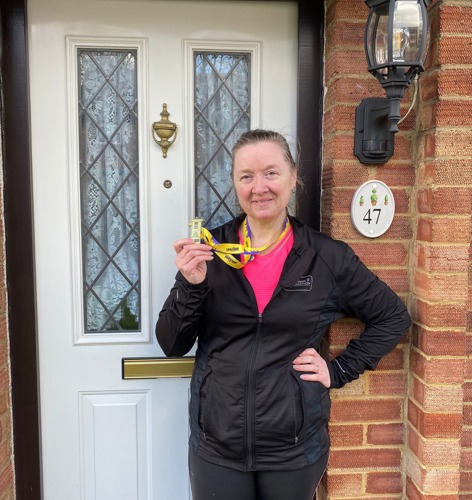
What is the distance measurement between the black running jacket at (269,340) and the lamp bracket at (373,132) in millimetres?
378

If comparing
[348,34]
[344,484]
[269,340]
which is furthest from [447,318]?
[348,34]

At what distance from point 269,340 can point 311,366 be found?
176mm

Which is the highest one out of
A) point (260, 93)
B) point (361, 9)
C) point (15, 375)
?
point (361, 9)

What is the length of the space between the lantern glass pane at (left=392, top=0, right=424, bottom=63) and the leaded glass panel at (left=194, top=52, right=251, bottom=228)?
2.30 feet

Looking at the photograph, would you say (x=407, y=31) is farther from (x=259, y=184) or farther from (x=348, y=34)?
(x=259, y=184)

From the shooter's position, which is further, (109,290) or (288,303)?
(109,290)

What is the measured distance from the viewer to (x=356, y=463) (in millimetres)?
1858

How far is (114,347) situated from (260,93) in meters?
1.24

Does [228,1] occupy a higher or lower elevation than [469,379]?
higher

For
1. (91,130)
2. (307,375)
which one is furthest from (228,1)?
(307,375)

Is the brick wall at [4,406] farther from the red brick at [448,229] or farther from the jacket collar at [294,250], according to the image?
the red brick at [448,229]

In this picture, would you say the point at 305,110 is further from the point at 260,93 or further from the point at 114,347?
the point at 114,347

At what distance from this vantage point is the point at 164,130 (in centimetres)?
189

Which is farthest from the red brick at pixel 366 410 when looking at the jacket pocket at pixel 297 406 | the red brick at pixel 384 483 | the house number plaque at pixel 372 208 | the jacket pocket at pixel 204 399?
the house number plaque at pixel 372 208
